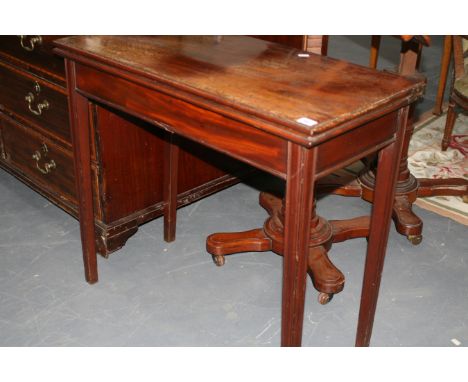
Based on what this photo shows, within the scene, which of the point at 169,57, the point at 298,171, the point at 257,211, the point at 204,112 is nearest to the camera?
the point at 298,171

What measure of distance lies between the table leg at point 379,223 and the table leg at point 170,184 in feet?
3.03

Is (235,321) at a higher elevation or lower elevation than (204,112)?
lower

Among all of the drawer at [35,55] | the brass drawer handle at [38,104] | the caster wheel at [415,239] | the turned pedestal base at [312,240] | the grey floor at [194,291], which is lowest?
the grey floor at [194,291]

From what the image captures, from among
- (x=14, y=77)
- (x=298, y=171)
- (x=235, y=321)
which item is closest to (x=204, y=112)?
(x=298, y=171)

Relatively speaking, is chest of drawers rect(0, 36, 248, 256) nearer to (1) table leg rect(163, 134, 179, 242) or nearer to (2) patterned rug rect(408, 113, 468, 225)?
(1) table leg rect(163, 134, 179, 242)

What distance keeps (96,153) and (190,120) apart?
824mm

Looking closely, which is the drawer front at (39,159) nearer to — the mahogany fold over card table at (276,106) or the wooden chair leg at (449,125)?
the mahogany fold over card table at (276,106)

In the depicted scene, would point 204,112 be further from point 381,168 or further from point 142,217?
point 142,217

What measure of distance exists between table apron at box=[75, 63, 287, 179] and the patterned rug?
5.63ft

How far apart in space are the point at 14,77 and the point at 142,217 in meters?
0.80

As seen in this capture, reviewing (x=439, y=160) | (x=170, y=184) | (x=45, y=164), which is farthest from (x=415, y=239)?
(x=45, y=164)

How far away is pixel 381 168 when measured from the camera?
1663 millimetres

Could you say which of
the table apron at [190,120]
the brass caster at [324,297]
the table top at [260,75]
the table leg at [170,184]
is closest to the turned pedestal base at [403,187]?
the brass caster at [324,297]

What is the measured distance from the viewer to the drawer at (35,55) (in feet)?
7.32
